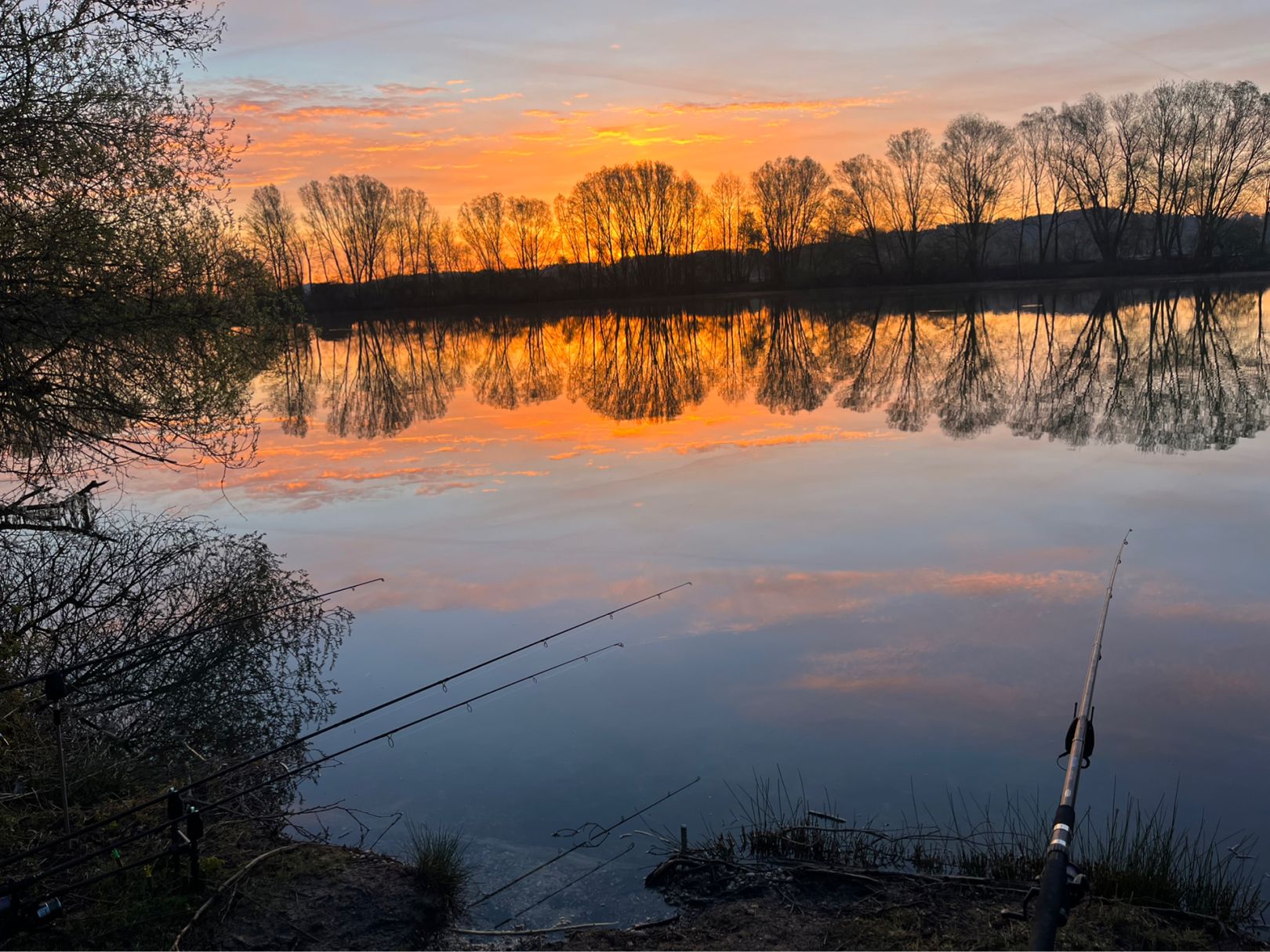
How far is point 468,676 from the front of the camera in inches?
328

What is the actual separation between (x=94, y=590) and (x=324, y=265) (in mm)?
101117

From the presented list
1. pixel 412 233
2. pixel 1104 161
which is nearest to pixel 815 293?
pixel 1104 161

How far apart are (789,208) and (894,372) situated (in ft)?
228

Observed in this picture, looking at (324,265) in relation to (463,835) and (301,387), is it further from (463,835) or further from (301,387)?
(463,835)

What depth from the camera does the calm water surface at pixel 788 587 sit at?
21.3 ft

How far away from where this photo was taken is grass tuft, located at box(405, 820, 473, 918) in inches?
209

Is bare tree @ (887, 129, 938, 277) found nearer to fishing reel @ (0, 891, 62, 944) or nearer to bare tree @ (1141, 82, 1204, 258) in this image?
bare tree @ (1141, 82, 1204, 258)

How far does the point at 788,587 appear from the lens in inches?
400

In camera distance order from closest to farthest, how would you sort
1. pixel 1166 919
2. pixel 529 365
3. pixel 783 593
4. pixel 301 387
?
pixel 1166 919
pixel 783 593
pixel 301 387
pixel 529 365

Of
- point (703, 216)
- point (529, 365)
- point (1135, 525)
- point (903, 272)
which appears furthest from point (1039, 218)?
point (1135, 525)

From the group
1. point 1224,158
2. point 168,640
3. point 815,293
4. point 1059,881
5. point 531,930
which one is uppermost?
point 1224,158

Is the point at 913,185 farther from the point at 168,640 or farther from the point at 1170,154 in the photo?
the point at 168,640

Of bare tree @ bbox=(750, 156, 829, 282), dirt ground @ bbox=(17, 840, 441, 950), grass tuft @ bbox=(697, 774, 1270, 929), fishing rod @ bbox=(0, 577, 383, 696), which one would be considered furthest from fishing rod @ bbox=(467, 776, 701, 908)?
bare tree @ bbox=(750, 156, 829, 282)

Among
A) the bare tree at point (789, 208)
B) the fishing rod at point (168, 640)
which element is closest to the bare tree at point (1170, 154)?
the bare tree at point (789, 208)
